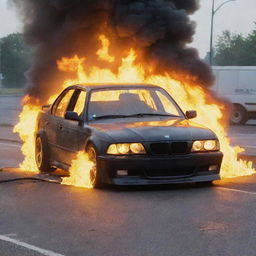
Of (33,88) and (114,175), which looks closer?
(114,175)

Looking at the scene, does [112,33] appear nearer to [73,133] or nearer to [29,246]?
[73,133]

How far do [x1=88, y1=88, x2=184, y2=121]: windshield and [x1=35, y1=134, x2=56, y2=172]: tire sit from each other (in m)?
1.51

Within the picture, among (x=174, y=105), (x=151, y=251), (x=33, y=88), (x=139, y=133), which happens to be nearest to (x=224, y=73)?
(x=33, y=88)

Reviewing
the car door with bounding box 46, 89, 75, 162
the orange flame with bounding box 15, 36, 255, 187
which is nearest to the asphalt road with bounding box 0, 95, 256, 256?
the car door with bounding box 46, 89, 75, 162

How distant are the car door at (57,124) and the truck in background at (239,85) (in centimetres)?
1544

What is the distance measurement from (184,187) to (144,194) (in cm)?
74

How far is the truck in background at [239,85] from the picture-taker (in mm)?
26484

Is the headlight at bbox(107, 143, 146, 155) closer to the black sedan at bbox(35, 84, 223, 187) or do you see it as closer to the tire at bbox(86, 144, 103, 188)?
the black sedan at bbox(35, 84, 223, 187)

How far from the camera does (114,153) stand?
30.1 ft

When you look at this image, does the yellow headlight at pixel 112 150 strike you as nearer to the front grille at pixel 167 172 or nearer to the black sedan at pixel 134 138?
the black sedan at pixel 134 138

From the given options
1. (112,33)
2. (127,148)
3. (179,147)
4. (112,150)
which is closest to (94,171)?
(112,150)

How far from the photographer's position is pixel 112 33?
557 inches

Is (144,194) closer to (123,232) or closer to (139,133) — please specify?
(139,133)

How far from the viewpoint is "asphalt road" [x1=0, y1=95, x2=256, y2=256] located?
20.4 ft
